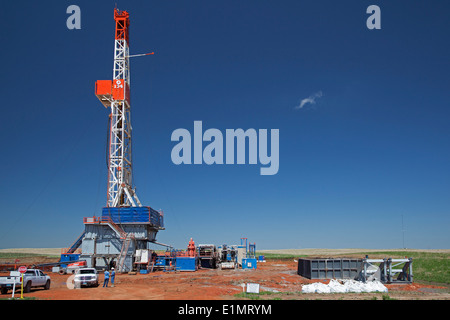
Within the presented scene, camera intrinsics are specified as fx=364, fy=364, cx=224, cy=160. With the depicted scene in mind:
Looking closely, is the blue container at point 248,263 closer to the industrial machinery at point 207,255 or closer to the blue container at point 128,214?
the industrial machinery at point 207,255

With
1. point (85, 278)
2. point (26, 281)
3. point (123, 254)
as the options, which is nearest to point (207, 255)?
point (123, 254)

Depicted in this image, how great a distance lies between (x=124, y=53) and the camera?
4512 centimetres

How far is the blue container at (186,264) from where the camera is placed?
3731 cm

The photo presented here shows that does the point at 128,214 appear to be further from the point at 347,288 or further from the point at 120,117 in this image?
the point at 347,288

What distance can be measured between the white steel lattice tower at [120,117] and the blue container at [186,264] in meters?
8.91

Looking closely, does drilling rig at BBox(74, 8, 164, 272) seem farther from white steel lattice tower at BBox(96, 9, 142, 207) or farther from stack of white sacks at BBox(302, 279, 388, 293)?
stack of white sacks at BBox(302, 279, 388, 293)

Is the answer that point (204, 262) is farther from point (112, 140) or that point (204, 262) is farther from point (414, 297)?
point (414, 297)

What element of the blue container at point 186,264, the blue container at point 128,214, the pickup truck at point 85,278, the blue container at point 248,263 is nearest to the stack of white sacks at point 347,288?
the pickup truck at point 85,278

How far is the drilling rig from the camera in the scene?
126 ft

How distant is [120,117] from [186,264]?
19337mm
